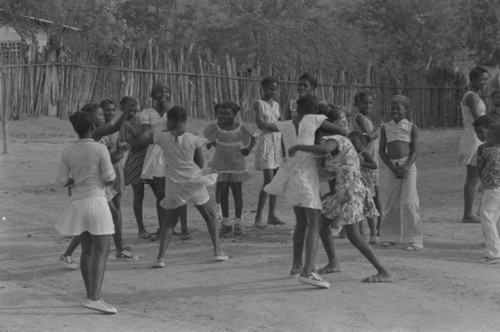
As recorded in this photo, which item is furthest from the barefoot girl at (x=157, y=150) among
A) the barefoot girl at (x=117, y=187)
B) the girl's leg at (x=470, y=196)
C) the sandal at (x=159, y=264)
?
the girl's leg at (x=470, y=196)

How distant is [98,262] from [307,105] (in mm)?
2141

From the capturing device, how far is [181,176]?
27.8 feet

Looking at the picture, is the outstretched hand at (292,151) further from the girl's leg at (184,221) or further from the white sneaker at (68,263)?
the white sneaker at (68,263)

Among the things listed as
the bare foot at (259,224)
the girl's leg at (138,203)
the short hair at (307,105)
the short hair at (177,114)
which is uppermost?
the short hair at (307,105)

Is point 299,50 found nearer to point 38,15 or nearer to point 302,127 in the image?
point 38,15

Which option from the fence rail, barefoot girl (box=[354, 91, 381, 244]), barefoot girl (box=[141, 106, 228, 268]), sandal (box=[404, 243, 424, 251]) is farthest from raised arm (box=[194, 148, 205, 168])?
the fence rail

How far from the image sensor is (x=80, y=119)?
7012 millimetres

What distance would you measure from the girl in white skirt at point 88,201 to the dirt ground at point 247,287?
39 centimetres

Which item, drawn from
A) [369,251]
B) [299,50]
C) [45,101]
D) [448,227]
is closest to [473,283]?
[369,251]

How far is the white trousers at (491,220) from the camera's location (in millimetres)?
8398

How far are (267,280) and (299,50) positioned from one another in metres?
24.9

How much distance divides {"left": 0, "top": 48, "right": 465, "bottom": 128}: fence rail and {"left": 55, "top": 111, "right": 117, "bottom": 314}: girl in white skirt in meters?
11.3

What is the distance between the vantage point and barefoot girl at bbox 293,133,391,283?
7410 millimetres

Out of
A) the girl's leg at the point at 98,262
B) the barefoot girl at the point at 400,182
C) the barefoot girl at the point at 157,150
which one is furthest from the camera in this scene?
the barefoot girl at the point at 157,150
